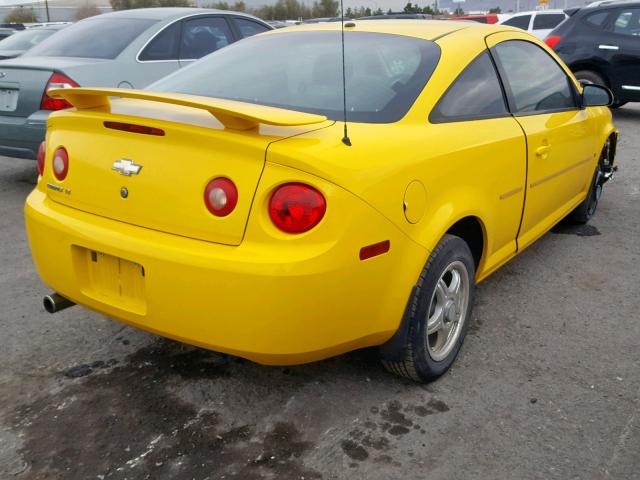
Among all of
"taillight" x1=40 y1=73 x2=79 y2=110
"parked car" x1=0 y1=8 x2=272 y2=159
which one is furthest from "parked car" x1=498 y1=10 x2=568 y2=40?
"taillight" x1=40 y1=73 x2=79 y2=110

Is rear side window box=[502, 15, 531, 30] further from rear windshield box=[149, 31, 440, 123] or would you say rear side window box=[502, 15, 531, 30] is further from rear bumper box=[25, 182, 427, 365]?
rear bumper box=[25, 182, 427, 365]

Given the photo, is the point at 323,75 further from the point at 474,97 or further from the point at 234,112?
the point at 234,112

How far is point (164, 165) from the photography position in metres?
2.43

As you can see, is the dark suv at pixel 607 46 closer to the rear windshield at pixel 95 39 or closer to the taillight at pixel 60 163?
the rear windshield at pixel 95 39

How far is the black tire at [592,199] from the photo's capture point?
500 cm

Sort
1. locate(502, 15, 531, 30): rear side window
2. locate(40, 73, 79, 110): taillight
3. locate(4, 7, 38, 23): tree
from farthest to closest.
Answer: locate(4, 7, 38, 23): tree → locate(502, 15, 531, 30): rear side window → locate(40, 73, 79, 110): taillight

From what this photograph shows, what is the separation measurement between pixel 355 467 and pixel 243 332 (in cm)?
63

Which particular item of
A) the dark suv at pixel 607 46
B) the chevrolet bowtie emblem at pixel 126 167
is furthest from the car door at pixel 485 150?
the dark suv at pixel 607 46

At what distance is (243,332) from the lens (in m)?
2.32

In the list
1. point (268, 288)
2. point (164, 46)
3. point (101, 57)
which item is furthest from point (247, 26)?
point (268, 288)

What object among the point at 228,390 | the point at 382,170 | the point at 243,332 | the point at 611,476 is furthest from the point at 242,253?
the point at 611,476

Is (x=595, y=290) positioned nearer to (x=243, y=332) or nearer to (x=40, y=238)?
(x=243, y=332)

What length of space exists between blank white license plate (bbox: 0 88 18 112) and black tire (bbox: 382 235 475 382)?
438 cm

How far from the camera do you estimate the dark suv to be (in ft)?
31.6
